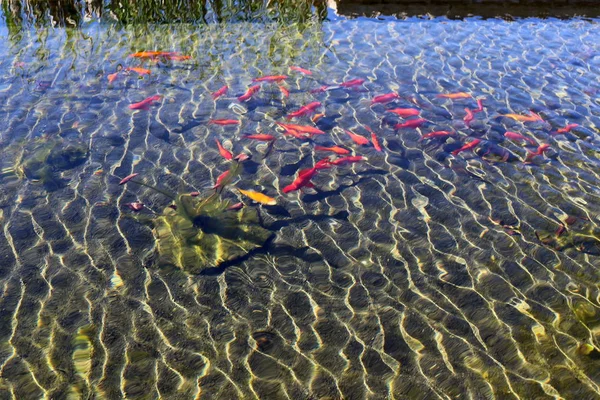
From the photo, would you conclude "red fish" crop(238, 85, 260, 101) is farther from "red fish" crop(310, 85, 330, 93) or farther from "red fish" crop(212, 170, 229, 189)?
"red fish" crop(212, 170, 229, 189)

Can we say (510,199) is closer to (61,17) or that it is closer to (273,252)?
(273,252)

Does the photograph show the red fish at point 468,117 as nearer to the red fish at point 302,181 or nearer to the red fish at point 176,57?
the red fish at point 302,181

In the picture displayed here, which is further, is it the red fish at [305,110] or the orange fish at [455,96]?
the orange fish at [455,96]

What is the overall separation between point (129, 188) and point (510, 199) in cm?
307

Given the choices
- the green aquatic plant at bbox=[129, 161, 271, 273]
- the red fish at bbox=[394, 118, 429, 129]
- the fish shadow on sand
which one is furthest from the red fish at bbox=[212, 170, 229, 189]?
the red fish at bbox=[394, 118, 429, 129]

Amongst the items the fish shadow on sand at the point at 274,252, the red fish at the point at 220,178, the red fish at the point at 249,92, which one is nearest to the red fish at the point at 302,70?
the red fish at the point at 249,92

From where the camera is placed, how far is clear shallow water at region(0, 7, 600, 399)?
326cm

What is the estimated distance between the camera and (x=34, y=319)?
139 inches

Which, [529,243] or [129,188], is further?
[129,188]

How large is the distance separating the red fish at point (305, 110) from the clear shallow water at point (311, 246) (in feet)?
0.33

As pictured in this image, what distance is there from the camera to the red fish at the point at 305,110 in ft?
19.4

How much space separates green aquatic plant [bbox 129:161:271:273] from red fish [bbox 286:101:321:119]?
152 centimetres

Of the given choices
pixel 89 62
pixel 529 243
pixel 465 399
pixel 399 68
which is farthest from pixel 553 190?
pixel 89 62

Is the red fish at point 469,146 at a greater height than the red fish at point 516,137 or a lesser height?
lesser
